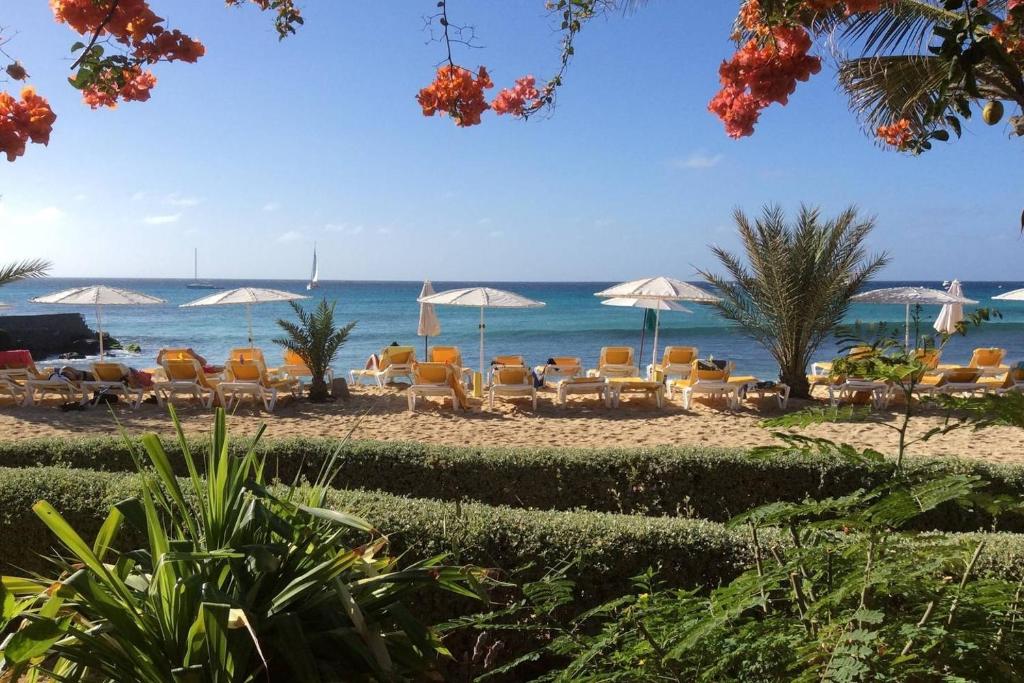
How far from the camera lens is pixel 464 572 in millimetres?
2340

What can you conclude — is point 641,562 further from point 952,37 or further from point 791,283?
point 791,283

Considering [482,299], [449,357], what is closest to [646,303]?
[482,299]

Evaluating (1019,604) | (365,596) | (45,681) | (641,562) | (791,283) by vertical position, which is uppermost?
(791,283)

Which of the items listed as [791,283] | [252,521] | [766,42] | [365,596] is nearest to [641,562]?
[365,596]

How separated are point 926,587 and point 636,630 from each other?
619 millimetres

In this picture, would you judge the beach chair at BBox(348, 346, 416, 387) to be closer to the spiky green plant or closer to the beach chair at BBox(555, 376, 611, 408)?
the beach chair at BBox(555, 376, 611, 408)

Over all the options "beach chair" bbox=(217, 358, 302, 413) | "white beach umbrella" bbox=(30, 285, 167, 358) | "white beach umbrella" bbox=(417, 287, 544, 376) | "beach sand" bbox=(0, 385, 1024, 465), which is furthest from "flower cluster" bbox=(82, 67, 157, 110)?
"white beach umbrella" bbox=(30, 285, 167, 358)

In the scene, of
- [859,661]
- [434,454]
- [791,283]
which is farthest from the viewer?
[791,283]

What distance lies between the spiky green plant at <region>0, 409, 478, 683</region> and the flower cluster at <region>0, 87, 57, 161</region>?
184 cm

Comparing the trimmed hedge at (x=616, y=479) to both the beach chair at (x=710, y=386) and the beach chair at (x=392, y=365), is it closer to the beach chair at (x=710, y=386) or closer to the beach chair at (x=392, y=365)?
the beach chair at (x=710, y=386)

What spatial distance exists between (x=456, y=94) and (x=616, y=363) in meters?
11.1

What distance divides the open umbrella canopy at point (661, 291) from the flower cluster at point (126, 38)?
10.6 meters

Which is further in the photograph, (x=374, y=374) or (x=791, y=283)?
(x=374, y=374)

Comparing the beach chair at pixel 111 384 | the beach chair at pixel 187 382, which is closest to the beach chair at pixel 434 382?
the beach chair at pixel 187 382
